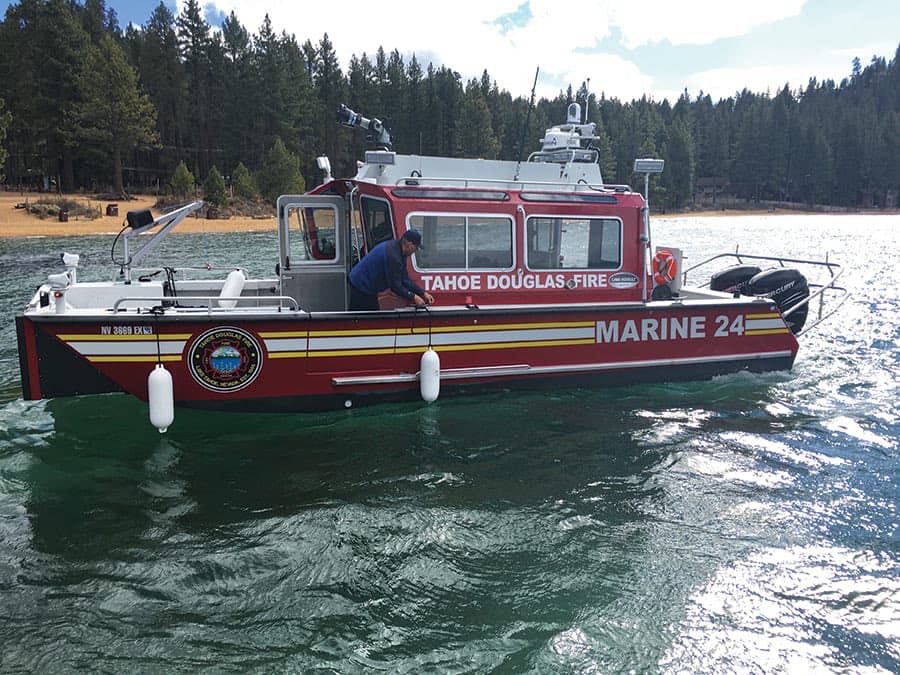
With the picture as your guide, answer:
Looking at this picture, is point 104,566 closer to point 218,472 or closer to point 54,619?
point 54,619

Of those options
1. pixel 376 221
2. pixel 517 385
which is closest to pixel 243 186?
pixel 376 221

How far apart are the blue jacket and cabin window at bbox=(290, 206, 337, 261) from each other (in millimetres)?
1223

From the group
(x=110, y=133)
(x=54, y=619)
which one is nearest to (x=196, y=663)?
(x=54, y=619)

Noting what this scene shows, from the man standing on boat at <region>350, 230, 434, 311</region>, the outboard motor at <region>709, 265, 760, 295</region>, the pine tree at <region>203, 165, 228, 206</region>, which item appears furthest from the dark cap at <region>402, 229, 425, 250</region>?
the pine tree at <region>203, 165, 228, 206</region>

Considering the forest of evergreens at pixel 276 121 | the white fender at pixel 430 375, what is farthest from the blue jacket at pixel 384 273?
the forest of evergreens at pixel 276 121

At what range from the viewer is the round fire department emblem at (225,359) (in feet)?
23.8

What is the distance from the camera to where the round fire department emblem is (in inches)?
285

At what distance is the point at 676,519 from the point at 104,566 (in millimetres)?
4567

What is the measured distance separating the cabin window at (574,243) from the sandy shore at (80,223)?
3177cm

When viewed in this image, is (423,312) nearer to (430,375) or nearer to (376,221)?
(430,375)

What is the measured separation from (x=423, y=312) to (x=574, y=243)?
230cm

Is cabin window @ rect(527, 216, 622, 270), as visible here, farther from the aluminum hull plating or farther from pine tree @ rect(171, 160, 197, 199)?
pine tree @ rect(171, 160, 197, 199)

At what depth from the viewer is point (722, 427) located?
8.29 metres

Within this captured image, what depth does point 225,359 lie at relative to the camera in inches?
290
